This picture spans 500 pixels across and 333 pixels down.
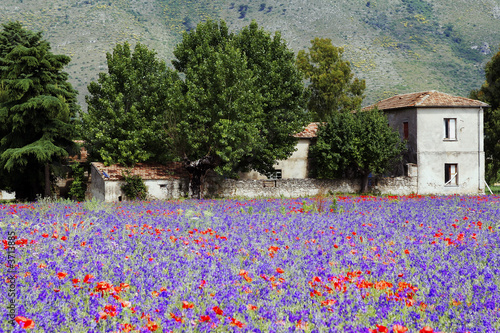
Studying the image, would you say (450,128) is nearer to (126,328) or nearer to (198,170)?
(198,170)

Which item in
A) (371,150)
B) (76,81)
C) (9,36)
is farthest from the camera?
(76,81)

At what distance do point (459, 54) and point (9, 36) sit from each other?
103 m

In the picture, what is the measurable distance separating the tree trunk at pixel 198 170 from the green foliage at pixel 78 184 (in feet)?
31.8

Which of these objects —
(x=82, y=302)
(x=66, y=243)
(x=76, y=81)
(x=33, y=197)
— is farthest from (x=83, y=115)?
(x=76, y=81)

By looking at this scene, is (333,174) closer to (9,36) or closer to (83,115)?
(83,115)

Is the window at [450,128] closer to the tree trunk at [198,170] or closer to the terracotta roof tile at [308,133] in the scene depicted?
the terracotta roof tile at [308,133]

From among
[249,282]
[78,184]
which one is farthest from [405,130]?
[249,282]

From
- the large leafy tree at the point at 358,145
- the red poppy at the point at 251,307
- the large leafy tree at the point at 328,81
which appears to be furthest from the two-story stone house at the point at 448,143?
the red poppy at the point at 251,307

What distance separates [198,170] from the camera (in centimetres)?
3209

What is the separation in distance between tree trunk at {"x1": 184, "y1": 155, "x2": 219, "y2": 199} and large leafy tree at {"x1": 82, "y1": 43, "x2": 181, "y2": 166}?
2.08m

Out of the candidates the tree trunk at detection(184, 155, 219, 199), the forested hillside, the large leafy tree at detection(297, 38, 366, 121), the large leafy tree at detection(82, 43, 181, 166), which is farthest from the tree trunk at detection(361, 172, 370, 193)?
the forested hillside

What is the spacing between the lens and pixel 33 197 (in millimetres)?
31156

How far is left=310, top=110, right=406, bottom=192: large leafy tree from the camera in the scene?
33719mm

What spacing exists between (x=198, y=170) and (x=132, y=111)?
608cm
